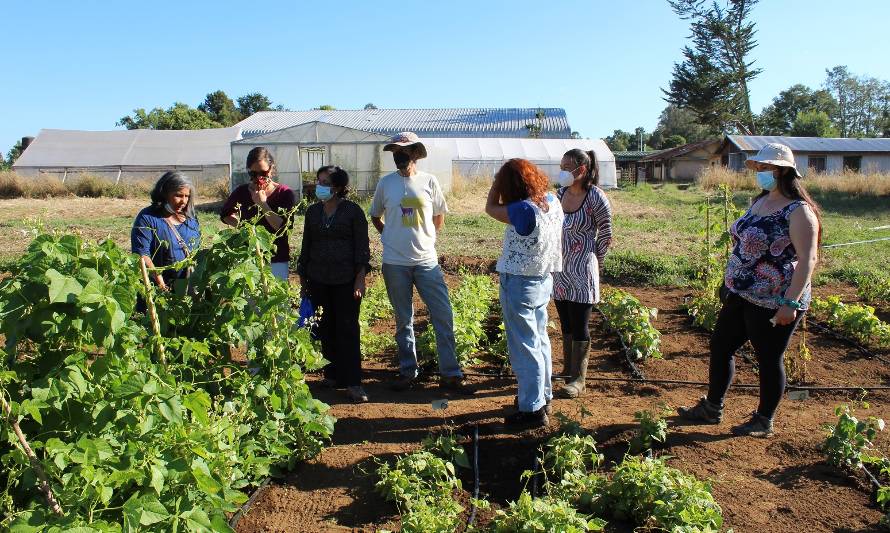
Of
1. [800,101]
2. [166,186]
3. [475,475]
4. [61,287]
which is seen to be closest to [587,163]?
[475,475]

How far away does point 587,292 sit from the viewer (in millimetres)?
4109

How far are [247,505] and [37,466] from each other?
3.53ft

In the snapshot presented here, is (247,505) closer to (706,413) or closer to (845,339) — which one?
(706,413)

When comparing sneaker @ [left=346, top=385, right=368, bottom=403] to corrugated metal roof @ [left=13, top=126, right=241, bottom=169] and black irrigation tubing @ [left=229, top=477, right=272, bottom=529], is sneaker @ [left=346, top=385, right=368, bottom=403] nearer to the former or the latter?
black irrigation tubing @ [left=229, top=477, right=272, bottom=529]

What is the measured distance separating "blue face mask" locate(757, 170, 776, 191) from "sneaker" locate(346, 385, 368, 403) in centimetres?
257

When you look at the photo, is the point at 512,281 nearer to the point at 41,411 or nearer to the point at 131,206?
the point at 41,411

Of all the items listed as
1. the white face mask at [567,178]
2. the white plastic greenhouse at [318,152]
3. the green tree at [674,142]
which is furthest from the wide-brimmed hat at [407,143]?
the green tree at [674,142]

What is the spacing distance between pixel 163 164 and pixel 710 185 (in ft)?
71.3

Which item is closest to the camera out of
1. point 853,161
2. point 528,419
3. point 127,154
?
point 528,419

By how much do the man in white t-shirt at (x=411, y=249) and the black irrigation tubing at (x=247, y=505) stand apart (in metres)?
1.45

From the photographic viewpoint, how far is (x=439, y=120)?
44.2 m

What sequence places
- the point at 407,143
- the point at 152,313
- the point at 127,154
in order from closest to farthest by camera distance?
the point at 152,313 → the point at 407,143 → the point at 127,154

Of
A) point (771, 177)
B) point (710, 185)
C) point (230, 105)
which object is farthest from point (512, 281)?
point (230, 105)

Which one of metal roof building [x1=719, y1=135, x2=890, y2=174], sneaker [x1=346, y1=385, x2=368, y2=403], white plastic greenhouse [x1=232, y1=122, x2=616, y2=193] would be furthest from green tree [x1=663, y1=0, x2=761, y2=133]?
sneaker [x1=346, y1=385, x2=368, y2=403]
